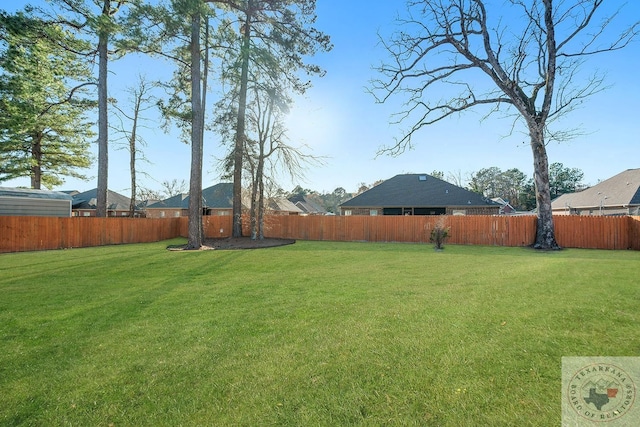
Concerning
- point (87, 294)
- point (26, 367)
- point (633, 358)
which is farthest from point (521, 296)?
point (87, 294)

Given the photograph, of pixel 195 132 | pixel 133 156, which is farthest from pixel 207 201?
pixel 195 132

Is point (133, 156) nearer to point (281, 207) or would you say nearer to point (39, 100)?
point (39, 100)

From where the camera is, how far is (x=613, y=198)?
24.8 m

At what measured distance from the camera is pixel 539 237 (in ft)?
42.0

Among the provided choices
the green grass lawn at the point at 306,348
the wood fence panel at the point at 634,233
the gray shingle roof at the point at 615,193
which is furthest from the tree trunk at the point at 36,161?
the gray shingle roof at the point at 615,193

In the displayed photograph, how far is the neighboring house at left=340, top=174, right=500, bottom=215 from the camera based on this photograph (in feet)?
78.0

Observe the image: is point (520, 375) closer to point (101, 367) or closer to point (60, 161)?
point (101, 367)

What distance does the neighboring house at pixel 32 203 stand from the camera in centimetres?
1374

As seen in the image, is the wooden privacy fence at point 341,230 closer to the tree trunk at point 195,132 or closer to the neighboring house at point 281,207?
the neighboring house at point 281,207

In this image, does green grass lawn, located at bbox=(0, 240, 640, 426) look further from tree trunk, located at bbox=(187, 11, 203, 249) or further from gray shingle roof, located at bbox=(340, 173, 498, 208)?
gray shingle roof, located at bbox=(340, 173, 498, 208)

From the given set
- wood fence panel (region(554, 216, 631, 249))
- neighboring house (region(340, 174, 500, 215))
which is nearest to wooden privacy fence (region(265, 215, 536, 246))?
wood fence panel (region(554, 216, 631, 249))

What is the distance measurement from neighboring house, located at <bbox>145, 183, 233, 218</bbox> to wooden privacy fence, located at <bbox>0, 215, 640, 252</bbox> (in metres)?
10.8

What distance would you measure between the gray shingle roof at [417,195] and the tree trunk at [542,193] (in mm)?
10944

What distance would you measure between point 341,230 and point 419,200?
1074 cm
